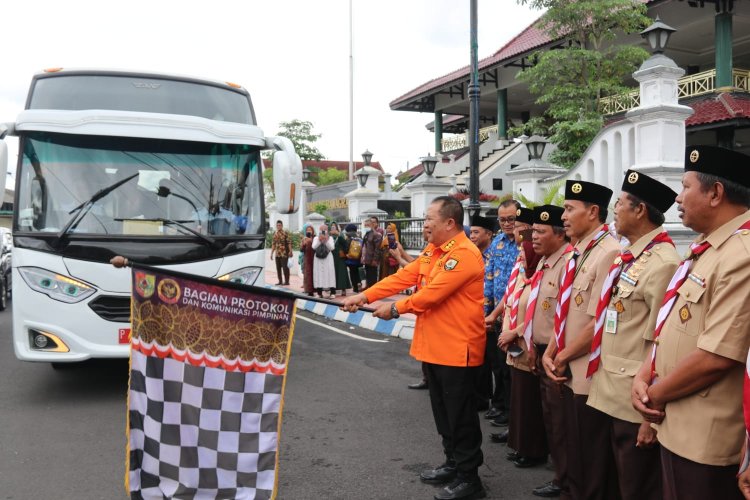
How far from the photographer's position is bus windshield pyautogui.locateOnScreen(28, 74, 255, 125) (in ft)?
20.8

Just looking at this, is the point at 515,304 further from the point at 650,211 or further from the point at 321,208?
the point at 321,208

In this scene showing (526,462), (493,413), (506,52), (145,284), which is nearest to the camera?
(145,284)

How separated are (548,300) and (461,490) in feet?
4.38

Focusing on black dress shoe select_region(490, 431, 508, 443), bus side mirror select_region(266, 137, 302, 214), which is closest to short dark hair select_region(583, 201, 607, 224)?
black dress shoe select_region(490, 431, 508, 443)

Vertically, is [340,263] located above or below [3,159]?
below

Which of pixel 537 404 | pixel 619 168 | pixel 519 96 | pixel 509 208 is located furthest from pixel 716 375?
pixel 519 96

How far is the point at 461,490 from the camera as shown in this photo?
13.1 ft

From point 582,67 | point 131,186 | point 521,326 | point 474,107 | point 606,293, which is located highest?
point 582,67

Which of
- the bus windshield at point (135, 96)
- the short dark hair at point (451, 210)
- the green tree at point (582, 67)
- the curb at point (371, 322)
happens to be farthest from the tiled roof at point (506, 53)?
the short dark hair at point (451, 210)

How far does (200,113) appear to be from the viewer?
6.77 meters

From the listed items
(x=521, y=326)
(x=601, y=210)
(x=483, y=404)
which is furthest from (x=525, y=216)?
(x=483, y=404)

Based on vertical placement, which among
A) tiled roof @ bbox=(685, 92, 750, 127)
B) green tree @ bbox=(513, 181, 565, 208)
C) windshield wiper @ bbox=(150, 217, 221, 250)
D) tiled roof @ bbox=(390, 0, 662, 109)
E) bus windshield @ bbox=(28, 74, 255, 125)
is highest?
tiled roof @ bbox=(390, 0, 662, 109)

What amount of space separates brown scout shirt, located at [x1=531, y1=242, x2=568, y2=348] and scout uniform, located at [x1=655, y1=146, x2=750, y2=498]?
1561mm

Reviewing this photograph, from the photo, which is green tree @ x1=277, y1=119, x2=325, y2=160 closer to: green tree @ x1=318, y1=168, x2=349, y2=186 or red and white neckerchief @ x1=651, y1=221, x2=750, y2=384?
green tree @ x1=318, y1=168, x2=349, y2=186
